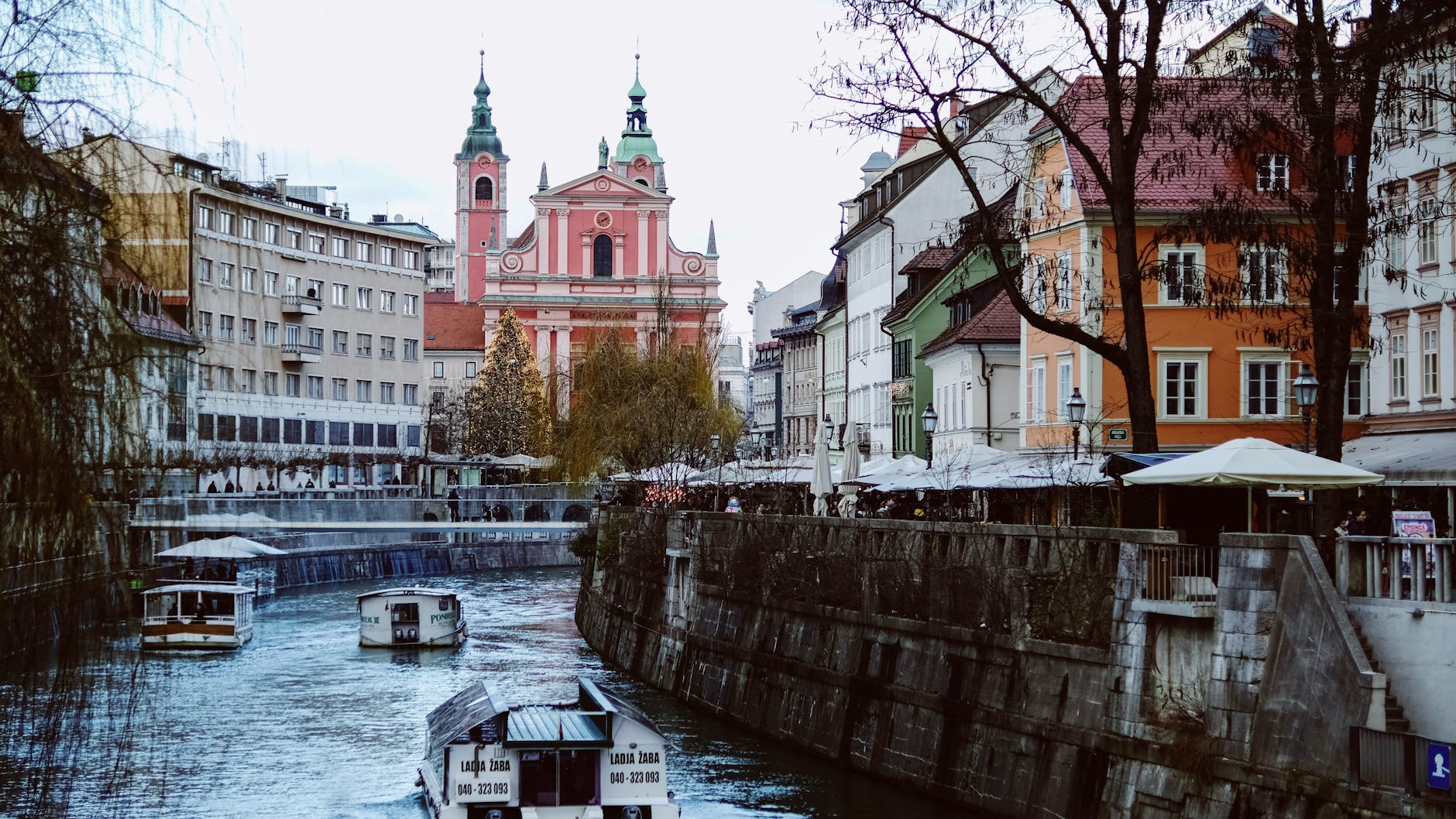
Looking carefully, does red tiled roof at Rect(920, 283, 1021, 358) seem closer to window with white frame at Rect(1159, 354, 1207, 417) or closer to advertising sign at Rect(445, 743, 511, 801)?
window with white frame at Rect(1159, 354, 1207, 417)

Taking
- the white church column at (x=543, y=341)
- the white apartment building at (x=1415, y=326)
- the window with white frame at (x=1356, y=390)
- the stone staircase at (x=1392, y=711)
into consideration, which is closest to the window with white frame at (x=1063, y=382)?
the window with white frame at (x=1356, y=390)

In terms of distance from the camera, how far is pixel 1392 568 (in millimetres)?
18828


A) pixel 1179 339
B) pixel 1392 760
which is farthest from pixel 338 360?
pixel 1392 760

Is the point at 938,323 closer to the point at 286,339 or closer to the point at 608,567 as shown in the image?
the point at 608,567

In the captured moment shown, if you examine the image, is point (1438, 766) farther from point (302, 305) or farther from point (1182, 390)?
point (302, 305)

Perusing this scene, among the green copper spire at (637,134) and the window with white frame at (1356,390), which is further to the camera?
the green copper spire at (637,134)

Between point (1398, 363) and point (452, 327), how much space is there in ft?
378

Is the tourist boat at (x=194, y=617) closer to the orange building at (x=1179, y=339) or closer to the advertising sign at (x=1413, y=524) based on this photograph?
the orange building at (x=1179, y=339)

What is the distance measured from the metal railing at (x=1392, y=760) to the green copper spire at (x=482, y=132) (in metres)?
159

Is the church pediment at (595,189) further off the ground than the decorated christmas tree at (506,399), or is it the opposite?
the church pediment at (595,189)

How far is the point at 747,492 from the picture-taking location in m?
52.9

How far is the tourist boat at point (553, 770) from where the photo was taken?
82.5ft

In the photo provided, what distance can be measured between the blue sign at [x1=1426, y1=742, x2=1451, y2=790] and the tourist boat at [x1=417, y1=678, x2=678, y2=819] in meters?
11.3

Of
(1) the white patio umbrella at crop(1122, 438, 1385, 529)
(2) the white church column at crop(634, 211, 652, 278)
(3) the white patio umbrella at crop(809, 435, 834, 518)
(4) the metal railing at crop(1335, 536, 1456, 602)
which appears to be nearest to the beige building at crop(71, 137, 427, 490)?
(3) the white patio umbrella at crop(809, 435, 834, 518)
